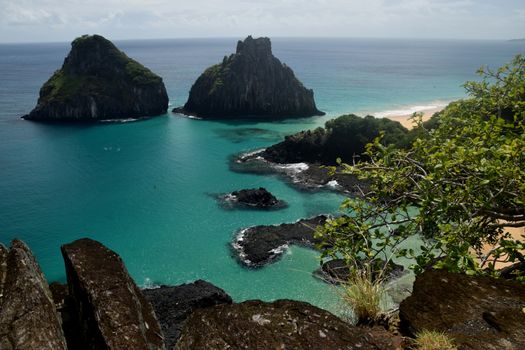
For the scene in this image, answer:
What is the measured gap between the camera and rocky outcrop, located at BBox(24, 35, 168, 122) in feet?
386

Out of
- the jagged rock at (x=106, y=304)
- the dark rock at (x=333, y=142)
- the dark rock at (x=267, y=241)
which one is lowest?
the dark rock at (x=267, y=241)

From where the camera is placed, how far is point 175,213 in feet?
180

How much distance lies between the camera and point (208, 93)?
4867 inches

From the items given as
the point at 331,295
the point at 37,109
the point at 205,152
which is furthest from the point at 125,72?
the point at 331,295

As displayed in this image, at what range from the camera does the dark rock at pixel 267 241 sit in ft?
139

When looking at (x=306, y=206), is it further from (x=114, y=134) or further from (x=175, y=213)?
(x=114, y=134)

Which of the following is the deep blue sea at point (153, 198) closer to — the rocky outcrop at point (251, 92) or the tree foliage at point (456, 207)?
the tree foliage at point (456, 207)

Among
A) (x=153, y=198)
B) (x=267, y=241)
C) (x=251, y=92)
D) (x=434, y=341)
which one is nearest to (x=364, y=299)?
(x=434, y=341)

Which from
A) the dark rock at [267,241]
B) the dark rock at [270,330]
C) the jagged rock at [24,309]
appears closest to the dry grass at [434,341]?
the dark rock at [270,330]

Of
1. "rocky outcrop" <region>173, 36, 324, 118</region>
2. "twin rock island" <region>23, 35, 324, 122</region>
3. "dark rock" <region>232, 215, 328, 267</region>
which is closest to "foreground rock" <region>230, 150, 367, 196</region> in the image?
"dark rock" <region>232, 215, 328, 267</region>

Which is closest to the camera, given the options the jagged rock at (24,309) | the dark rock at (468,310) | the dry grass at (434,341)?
the dry grass at (434,341)

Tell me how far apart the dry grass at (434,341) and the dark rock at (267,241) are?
116ft

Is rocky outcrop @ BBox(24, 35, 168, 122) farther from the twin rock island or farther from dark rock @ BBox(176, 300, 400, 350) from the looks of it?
dark rock @ BBox(176, 300, 400, 350)

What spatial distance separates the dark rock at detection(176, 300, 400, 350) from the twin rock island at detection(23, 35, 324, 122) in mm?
116551
